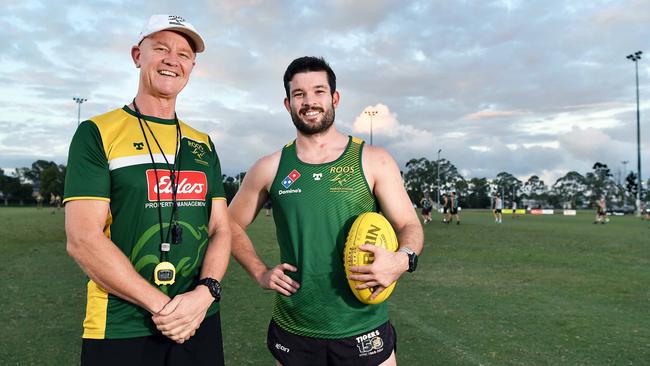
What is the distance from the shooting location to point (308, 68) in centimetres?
317

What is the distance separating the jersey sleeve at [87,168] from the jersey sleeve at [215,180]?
0.58 m

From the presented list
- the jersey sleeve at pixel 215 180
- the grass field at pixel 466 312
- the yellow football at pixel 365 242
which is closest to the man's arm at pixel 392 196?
the yellow football at pixel 365 242

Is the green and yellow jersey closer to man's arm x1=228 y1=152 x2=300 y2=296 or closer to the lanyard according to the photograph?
the lanyard

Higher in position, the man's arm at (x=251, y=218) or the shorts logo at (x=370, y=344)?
the man's arm at (x=251, y=218)

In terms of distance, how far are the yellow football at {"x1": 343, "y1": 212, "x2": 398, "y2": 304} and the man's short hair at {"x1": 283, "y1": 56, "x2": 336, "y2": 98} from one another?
92cm

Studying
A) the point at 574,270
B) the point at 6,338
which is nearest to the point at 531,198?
the point at 574,270

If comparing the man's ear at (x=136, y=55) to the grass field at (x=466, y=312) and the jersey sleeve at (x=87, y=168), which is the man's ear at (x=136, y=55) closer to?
the jersey sleeve at (x=87, y=168)

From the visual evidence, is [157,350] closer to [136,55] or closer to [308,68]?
[136,55]

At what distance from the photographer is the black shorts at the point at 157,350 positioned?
2.46 metres

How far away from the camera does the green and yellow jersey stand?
2449 mm

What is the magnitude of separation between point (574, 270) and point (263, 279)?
10054mm

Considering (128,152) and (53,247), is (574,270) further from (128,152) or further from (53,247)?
(53,247)

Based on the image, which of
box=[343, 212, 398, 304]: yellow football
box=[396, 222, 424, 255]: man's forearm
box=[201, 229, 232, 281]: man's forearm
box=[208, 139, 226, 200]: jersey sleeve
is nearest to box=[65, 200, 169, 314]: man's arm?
box=[201, 229, 232, 281]: man's forearm

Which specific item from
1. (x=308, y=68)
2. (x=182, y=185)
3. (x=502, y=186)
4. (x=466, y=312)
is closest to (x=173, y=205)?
(x=182, y=185)
